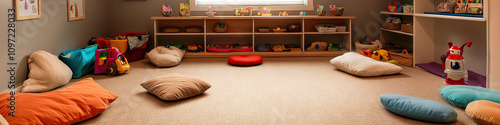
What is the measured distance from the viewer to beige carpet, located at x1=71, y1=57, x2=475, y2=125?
2646 millimetres

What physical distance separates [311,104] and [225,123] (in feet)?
2.48

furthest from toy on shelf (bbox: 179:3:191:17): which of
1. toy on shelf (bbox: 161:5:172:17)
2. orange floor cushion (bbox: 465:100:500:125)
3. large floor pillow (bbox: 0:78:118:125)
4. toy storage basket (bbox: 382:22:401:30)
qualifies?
orange floor cushion (bbox: 465:100:500:125)

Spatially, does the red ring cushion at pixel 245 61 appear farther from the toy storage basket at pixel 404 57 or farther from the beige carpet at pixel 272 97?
the toy storage basket at pixel 404 57

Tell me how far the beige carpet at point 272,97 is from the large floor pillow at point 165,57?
0.10 meters

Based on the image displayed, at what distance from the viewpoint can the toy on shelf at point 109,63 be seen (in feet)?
13.8

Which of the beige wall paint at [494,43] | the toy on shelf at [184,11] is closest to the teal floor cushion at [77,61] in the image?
the toy on shelf at [184,11]

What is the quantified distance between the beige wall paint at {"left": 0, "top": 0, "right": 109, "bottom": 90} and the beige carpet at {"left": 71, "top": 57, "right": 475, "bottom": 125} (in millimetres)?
620

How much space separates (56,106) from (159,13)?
3593 millimetres

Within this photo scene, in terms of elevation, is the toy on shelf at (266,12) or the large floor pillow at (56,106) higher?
the toy on shelf at (266,12)

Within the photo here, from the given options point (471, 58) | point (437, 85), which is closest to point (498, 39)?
point (437, 85)

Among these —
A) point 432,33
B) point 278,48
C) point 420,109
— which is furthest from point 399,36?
point 420,109

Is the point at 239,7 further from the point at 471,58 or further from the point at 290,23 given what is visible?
the point at 471,58

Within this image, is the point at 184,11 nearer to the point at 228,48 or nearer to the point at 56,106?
the point at 228,48

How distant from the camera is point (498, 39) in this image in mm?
3145
